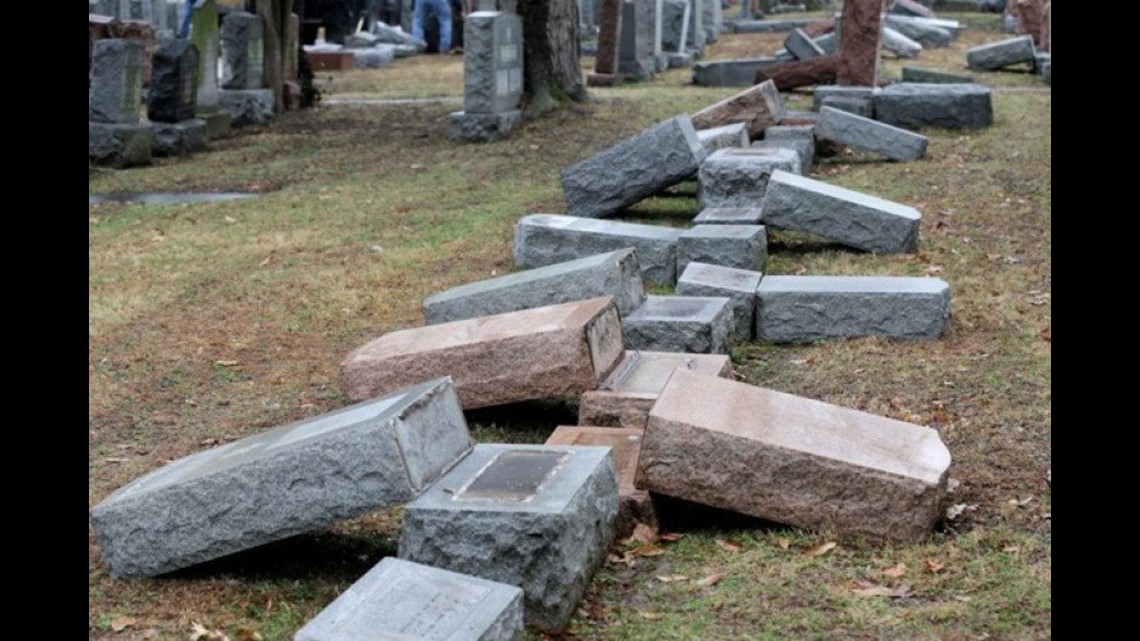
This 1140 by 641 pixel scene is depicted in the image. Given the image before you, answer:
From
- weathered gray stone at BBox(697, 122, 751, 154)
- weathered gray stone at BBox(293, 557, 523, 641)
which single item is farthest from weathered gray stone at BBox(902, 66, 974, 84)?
weathered gray stone at BBox(293, 557, 523, 641)

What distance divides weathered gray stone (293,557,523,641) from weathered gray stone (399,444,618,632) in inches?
7.3

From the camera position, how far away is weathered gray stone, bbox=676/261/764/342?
7.95 m

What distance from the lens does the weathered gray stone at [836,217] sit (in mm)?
9703

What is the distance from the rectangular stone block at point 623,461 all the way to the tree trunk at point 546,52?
12.3 meters

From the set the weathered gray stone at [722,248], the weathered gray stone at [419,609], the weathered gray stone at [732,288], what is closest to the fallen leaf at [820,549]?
the weathered gray stone at [419,609]

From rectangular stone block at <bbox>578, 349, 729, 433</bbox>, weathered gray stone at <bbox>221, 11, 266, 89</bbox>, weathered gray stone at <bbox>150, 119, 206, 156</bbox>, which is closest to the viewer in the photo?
rectangular stone block at <bbox>578, 349, 729, 433</bbox>

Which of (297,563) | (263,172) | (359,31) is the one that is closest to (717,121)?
(263,172)

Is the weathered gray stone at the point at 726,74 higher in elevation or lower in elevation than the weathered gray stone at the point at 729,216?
higher

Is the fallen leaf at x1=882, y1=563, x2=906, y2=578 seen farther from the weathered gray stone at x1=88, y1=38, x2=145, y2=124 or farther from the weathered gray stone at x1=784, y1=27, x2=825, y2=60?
the weathered gray stone at x1=784, y1=27, x2=825, y2=60

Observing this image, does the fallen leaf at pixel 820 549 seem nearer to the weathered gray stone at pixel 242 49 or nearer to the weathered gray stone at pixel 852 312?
the weathered gray stone at pixel 852 312

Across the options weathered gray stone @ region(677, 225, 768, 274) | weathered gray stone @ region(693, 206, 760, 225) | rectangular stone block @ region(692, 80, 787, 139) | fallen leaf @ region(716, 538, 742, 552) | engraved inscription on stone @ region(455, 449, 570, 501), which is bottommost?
fallen leaf @ region(716, 538, 742, 552)

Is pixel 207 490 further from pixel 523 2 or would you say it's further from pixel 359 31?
pixel 359 31

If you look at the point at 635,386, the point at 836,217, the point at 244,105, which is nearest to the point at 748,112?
the point at 836,217

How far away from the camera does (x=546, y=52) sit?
714 inches
